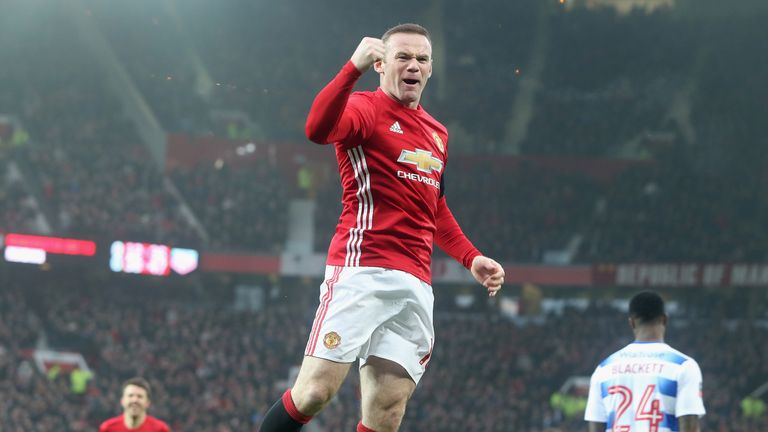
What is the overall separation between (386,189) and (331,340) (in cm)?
62

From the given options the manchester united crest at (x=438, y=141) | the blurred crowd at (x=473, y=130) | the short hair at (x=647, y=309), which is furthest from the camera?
the blurred crowd at (x=473, y=130)

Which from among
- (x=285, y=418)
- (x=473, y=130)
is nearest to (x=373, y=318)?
(x=285, y=418)

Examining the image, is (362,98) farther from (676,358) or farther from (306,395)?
(676,358)

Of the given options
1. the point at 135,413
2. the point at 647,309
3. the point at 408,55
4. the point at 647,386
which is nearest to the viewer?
the point at 408,55

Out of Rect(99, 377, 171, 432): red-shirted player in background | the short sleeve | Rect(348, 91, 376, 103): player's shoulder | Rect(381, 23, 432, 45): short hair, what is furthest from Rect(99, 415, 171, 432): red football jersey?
Rect(381, 23, 432, 45): short hair

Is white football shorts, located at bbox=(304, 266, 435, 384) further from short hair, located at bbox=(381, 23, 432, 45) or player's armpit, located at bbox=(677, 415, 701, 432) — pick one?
player's armpit, located at bbox=(677, 415, 701, 432)

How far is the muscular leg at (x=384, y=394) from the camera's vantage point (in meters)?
3.59

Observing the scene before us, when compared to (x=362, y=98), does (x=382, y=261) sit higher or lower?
lower

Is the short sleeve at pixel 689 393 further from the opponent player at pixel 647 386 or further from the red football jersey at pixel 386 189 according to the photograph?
the red football jersey at pixel 386 189

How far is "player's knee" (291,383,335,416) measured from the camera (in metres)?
3.36

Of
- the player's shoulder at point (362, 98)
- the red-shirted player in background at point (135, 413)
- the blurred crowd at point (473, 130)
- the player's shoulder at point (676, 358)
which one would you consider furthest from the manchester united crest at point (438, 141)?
the blurred crowd at point (473, 130)

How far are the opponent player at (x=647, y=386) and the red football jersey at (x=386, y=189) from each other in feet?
4.31

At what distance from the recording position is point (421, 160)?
3.69m

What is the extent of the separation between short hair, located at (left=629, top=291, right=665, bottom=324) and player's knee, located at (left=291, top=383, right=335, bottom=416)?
182cm
